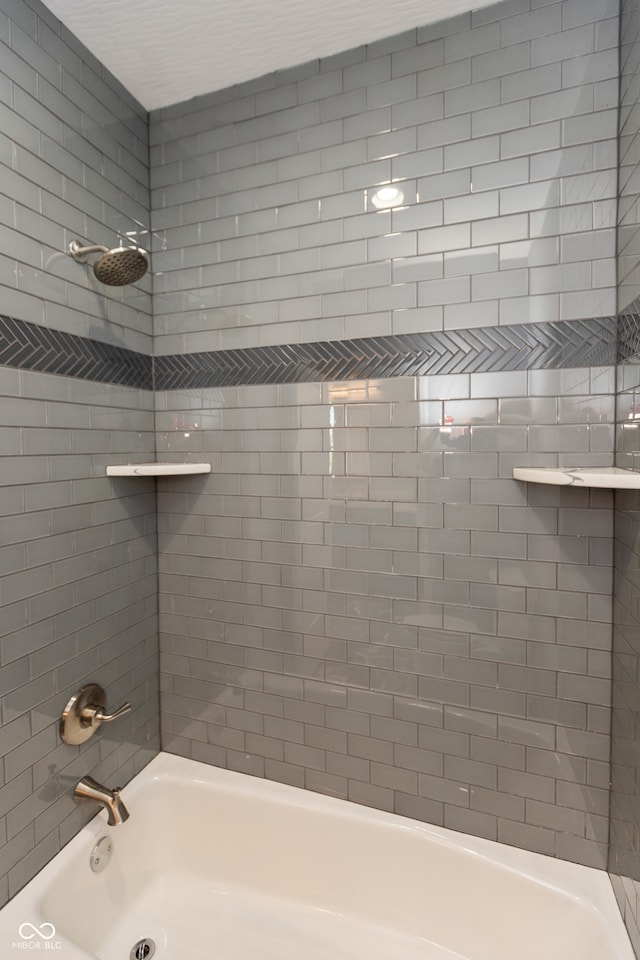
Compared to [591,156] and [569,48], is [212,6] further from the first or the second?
[591,156]

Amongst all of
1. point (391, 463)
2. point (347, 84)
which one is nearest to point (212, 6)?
point (347, 84)

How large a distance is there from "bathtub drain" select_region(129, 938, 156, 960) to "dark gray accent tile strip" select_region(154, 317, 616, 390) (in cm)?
188

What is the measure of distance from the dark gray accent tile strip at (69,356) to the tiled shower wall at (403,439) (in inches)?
6.9

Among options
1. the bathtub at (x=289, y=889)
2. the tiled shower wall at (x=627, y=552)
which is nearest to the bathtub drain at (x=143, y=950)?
the bathtub at (x=289, y=889)

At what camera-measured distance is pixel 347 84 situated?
162cm

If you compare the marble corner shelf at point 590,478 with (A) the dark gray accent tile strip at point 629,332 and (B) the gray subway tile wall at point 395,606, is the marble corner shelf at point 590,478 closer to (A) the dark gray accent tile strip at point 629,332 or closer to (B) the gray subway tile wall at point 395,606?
(B) the gray subway tile wall at point 395,606

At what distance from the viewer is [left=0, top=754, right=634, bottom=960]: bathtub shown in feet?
4.53

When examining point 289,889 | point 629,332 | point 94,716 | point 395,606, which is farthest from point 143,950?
point 629,332

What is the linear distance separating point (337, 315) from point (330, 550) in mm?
821

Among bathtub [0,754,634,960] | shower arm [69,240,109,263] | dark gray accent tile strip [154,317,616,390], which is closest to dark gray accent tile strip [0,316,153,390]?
dark gray accent tile strip [154,317,616,390]

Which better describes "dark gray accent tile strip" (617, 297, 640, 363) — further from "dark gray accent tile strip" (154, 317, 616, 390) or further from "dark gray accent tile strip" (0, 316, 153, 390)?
"dark gray accent tile strip" (0, 316, 153, 390)

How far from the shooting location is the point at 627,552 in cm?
127

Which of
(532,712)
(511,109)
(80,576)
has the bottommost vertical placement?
(532,712)

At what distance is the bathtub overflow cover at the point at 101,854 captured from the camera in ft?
5.04
